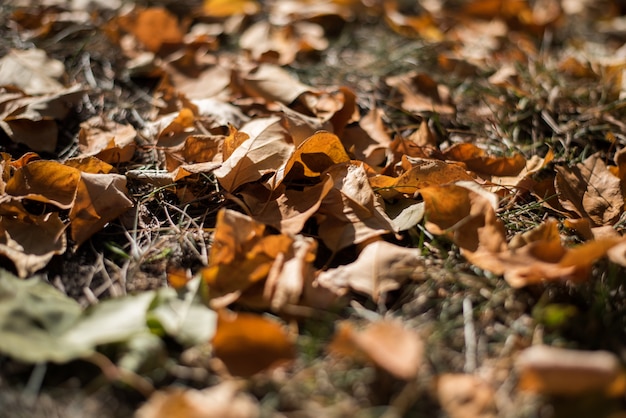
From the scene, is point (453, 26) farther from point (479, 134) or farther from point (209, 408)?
point (209, 408)

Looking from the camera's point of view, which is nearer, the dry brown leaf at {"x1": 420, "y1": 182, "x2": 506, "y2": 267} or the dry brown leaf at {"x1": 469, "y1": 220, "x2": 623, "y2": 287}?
the dry brown leaf at {"x1": 469, "y1": 220, "x2": 623, "y2": 287}

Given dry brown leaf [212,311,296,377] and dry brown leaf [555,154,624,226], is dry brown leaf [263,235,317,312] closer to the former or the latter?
dry brown leaf [212,311,296,377]

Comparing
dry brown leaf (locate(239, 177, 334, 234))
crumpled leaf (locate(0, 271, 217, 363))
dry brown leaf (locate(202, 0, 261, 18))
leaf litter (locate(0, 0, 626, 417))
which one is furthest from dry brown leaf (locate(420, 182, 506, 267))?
dry brown leaf (locate(202, 0, 261, 18))

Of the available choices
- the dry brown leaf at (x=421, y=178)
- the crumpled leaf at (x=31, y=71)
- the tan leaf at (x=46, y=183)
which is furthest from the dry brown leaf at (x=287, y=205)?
the crumpled leaf at (x=31, y=71)

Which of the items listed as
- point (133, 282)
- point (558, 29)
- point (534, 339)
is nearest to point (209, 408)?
point (133, 282)

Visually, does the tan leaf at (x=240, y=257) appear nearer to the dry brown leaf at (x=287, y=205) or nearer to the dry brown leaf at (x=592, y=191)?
the dry brown leaf at (x=287, y=205)

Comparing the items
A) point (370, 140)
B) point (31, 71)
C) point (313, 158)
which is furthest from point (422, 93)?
point (31, 71)
